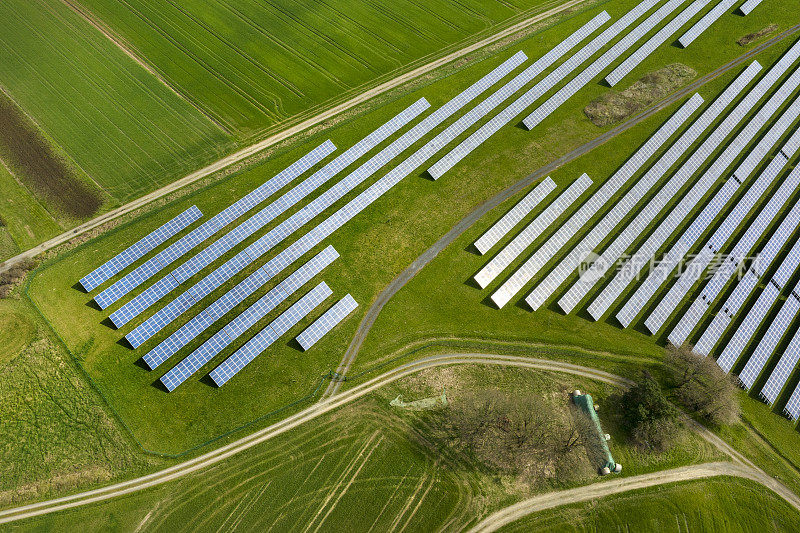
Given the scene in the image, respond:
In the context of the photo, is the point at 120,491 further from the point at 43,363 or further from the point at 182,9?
the point at 182,9

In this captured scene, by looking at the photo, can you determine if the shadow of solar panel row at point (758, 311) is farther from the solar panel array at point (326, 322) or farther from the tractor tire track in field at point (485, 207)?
the solar panel array at point (326, 322)

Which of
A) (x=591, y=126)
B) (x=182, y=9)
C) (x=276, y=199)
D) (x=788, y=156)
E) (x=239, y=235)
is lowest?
(x=239, y=235)

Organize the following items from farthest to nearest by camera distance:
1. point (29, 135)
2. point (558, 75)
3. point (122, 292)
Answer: point (558, 75) → point (29, 135) → point (122, 292)

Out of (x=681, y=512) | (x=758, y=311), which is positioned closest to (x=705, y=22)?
(x=758, y=311)

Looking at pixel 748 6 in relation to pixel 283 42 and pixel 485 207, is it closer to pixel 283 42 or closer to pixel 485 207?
pixel 485 207

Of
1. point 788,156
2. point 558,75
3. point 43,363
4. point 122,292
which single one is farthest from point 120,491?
point 788,156
